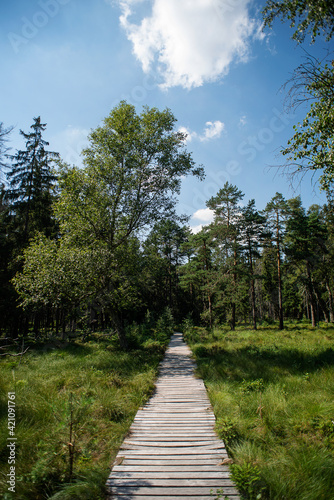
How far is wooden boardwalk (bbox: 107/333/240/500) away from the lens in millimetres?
3250

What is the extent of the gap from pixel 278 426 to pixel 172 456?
2277 millimetres

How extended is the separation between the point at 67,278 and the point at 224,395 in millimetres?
7071

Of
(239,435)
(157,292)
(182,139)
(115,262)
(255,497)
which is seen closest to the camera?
(255,497)

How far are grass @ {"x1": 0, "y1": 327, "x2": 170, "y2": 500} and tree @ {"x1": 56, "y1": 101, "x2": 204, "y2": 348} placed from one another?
4.25 m

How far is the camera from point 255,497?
10.0 feet

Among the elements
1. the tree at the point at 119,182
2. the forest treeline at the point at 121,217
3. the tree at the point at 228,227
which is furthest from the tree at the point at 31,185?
the tree at the point at 228,227

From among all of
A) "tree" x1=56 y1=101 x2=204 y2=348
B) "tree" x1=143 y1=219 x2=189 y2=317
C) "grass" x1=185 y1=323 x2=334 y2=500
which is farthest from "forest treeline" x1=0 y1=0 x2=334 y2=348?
"tree" x1=143 y1=219 x2=189 y2=317

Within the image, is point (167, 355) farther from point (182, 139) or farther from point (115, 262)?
point (182, 139)

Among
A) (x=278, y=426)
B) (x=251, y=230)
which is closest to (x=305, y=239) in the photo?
(x=251, y=230)

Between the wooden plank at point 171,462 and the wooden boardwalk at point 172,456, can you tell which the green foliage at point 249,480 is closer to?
the wooden boardwalk at point 172,456

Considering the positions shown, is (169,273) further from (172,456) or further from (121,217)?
(172,456)

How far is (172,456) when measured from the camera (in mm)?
4023

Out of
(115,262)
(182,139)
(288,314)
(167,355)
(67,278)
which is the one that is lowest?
(288,314)

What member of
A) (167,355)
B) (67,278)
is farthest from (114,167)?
(167,355)
